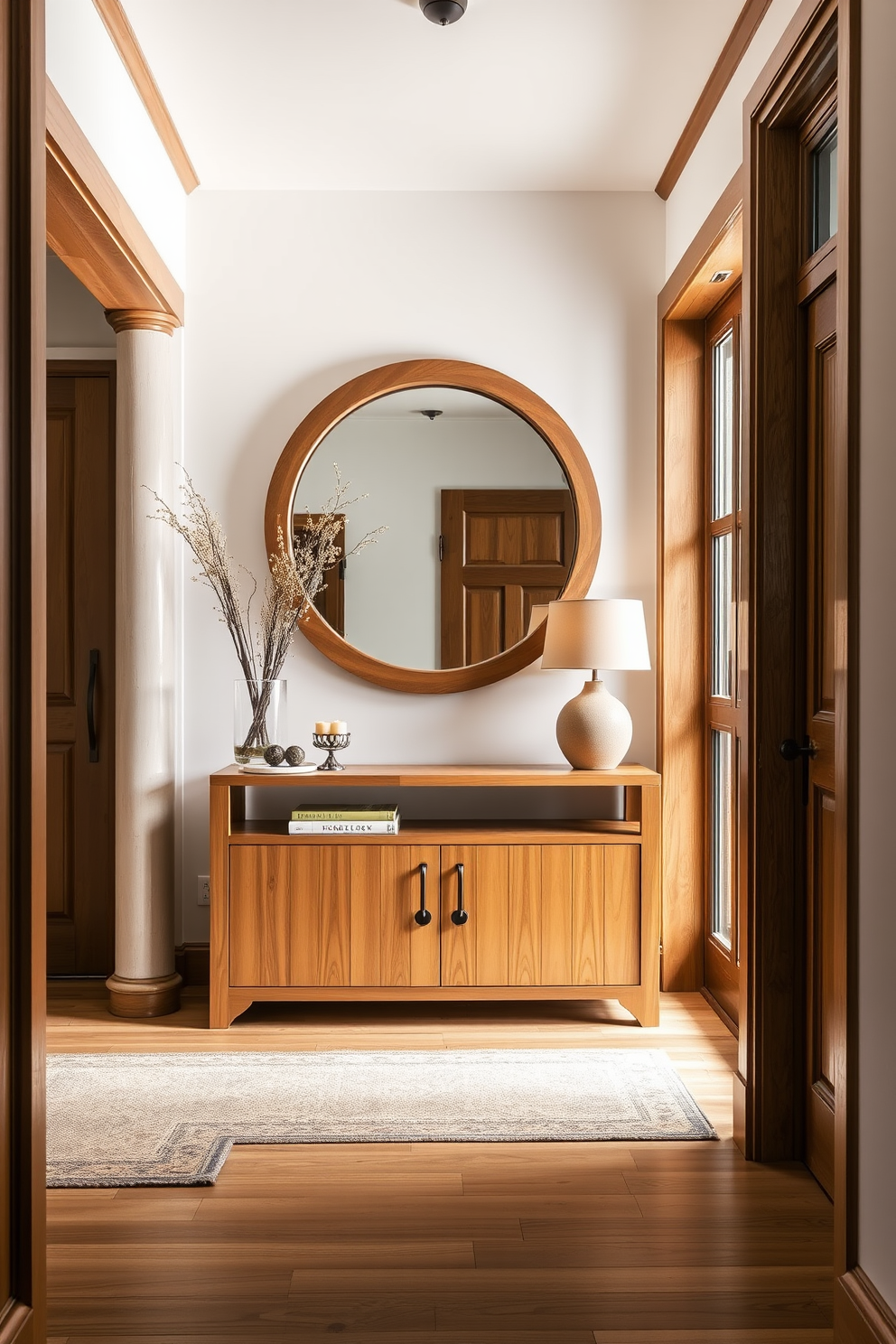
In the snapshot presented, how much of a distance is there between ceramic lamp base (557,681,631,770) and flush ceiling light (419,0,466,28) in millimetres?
1882

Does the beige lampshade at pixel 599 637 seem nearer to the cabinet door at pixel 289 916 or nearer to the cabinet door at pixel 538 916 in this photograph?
the cabinet door at pixel 538 916

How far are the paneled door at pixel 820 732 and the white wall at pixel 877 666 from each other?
0.52 metres

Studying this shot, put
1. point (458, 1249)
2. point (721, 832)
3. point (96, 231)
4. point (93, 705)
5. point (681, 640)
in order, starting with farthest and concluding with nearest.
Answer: point (93, 705) → point (681, 640) → point (721, 832) → point (96, 231) → point (458, 1249)

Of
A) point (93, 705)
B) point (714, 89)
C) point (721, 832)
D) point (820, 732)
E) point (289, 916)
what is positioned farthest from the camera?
point (93, 705)

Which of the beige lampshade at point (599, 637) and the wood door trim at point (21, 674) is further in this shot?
the beige lampshade at point (599, 637)

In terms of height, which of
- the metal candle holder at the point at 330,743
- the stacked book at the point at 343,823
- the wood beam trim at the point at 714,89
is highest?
the wood beam trim at the point at 714,89

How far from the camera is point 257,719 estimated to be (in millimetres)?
3346

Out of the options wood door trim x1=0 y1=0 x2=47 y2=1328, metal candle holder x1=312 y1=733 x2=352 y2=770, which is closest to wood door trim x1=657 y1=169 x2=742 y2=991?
metal candle holder x1=312 y1=733 x2=352 y2=770

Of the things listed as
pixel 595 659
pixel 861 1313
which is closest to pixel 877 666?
pixel 861 1313

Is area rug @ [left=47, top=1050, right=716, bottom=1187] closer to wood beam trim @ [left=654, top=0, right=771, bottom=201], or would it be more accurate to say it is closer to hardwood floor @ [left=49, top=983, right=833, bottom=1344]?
hardwood floor @ [left=49, top=983, right=833, bottom=1344]

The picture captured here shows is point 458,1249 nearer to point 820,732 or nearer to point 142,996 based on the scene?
point 820,732

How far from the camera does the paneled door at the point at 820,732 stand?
7.09ft

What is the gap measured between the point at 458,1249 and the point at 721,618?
2.14m

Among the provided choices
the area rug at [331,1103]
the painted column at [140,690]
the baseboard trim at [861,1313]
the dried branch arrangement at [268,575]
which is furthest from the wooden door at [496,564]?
the baseboard trim at [861,1313]
